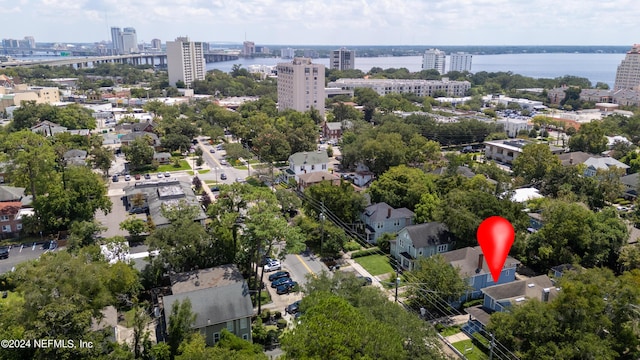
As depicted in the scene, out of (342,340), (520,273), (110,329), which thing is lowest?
(520,273)

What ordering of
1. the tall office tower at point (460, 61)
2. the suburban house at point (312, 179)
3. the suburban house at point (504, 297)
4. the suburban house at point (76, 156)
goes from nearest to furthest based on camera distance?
the suburban house at point (504, 297) < the suburban house at point (312, 179) < the suburban house at point (76, 156) < the tall office tower at point (460, 61)

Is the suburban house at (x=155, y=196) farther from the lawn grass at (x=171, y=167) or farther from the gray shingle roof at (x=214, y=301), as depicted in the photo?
the gray shingle roof at (x=214, y=301)

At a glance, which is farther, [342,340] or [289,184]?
[289,184]

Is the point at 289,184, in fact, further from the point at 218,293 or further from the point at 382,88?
the point at 382,88

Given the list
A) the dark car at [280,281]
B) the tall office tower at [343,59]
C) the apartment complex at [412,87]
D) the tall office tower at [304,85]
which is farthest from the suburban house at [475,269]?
the tall office tower at [343,59]

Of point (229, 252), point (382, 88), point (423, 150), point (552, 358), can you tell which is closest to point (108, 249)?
point (229, 252)

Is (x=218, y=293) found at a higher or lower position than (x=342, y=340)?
lower

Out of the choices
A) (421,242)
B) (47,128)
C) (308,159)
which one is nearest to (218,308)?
(421,242)
